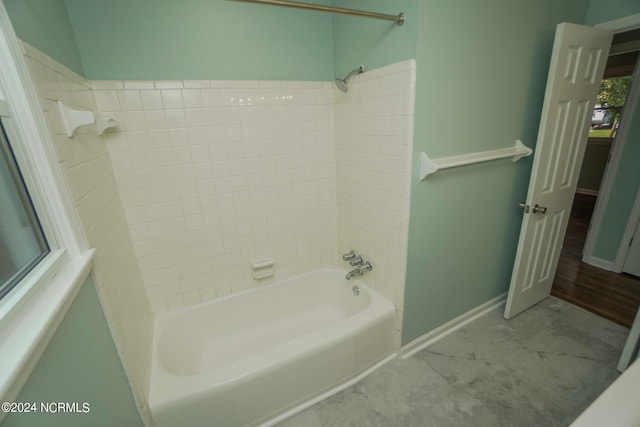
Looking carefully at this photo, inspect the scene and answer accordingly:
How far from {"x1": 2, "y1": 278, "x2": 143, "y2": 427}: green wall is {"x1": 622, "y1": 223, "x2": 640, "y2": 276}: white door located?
3797mm

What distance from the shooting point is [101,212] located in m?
1.19

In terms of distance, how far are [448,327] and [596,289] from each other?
1.49 meters

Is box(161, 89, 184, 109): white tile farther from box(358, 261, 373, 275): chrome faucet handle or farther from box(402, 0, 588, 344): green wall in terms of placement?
box(358, 261, 373, 275): chrome faucet handle

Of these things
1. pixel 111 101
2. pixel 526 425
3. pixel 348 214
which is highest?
pixel 111 101

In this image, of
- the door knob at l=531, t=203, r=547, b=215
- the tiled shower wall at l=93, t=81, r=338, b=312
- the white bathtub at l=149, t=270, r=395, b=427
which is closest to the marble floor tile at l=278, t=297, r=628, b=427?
the white bathtub at l=149, t=270, r=395, b=427

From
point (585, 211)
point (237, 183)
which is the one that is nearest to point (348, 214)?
point (237, 183)

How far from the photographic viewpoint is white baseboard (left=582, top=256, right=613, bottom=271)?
260 cm

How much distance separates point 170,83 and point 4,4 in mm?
848

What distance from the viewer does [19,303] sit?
666mm

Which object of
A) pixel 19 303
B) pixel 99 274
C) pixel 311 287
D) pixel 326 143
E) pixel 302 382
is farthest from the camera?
pixel 311 287

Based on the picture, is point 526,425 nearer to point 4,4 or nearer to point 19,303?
point 19,303

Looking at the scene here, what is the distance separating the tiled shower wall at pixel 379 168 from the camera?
1.43 m

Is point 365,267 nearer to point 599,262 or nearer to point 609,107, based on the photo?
point 599,262

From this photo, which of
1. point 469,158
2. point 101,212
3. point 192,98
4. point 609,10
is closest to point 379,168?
point 469,158
